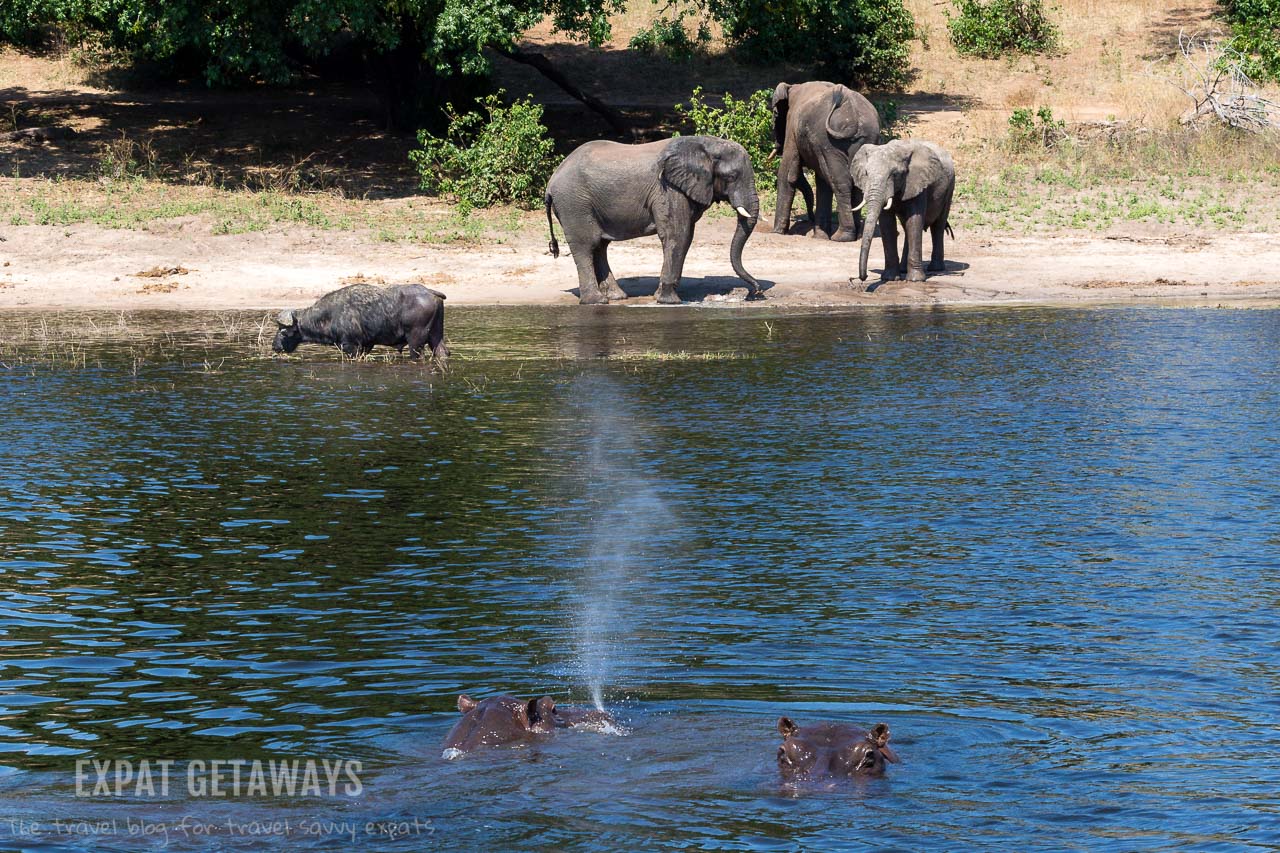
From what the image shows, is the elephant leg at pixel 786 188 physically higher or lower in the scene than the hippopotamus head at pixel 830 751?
higher

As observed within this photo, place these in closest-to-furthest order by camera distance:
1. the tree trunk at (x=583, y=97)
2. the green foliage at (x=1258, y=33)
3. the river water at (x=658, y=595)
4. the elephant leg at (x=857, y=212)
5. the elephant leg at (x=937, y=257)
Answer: the river water at (x=658, y=595) < the elephant leg at (x=937, y=257) < the elephant leg at (x=857, y=212) < the tree trunk at (x=583, y=97) < the green foliage at (x=1258, y=33)

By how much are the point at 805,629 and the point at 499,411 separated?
7143mm

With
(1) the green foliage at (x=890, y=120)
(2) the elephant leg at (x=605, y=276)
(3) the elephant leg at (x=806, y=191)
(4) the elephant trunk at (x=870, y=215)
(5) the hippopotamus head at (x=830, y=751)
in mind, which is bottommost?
(5) the hippopotamus head at (x=830, y=751)

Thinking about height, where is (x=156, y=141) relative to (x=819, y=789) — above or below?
above

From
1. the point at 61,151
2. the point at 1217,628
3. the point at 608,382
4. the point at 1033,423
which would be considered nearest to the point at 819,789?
the point at 1217,628

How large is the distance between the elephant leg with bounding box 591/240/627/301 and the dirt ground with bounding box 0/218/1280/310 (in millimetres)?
320

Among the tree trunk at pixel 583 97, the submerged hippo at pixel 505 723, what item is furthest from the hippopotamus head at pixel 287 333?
the tree trunk at pixel 583 97

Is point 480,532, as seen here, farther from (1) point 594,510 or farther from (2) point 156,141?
(2) point 156,141

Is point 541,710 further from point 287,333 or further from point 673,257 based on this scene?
point 673,257

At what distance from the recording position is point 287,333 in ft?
62.7

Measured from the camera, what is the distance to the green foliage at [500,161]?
92.0ft

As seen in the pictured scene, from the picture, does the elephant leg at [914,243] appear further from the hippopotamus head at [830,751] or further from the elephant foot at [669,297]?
the hippopotamus head at [830,751]

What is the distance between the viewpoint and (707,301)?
2298 centimetres

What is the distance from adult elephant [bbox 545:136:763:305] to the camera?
72.8 feet
